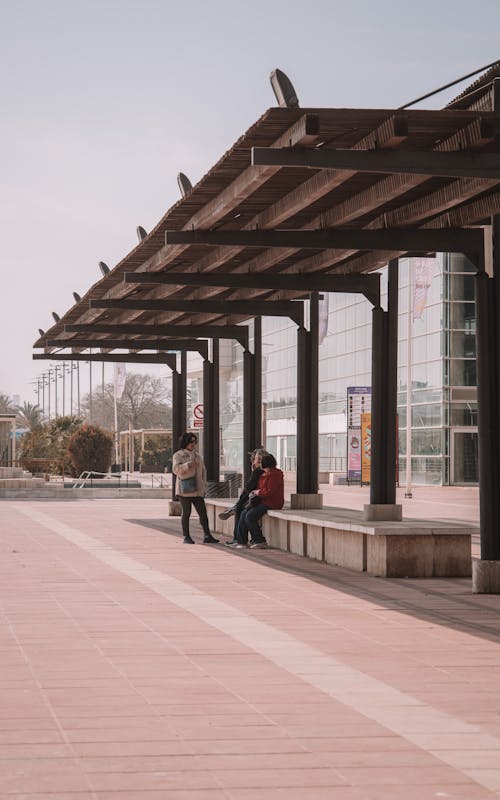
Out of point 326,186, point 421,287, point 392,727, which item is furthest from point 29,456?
point 392,727

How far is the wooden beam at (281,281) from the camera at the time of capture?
16750 millimetres

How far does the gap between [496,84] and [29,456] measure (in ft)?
168

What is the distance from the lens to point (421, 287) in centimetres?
4566

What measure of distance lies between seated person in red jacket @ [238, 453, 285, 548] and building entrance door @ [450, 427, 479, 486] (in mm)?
36230

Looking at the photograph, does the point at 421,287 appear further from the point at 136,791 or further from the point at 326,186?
the point at 136,791

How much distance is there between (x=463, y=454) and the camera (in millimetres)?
54312

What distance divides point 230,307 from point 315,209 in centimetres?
565

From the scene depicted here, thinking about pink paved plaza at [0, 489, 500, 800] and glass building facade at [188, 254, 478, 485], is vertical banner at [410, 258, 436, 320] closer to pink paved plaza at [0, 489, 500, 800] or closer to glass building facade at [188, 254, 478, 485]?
glass building facade at [188, 254, 478, 485]

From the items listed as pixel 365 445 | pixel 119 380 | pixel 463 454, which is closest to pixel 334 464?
pixel 119 380

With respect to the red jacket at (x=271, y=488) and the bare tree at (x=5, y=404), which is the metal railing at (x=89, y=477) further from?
the bare tree at (x=5, y=404)

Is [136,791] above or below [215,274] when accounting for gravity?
below

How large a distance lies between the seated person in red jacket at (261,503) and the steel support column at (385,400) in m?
2.87

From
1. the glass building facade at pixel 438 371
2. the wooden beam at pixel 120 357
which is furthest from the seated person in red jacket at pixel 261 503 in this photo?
the glass building facade at pixel 438 371

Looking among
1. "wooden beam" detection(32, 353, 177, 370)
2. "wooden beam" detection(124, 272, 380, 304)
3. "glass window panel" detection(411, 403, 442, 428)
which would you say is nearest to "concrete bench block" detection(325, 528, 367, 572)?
"wooden beam" detection(124, 272, 380, 304)
